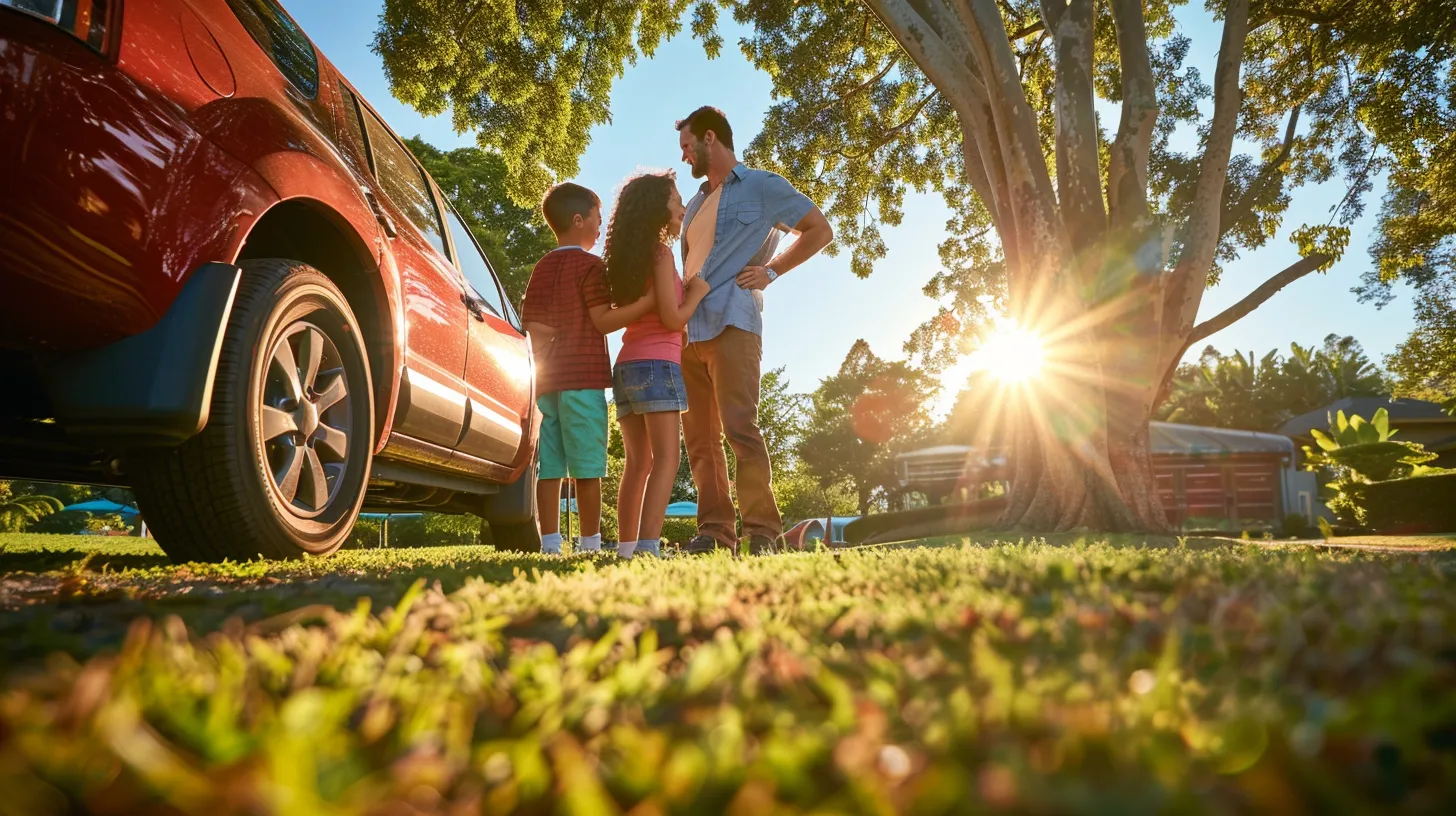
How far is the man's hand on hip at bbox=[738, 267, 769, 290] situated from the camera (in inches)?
189

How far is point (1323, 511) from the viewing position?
39625 millimetres

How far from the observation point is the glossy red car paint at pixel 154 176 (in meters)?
2.20

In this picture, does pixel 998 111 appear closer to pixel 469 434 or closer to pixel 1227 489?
pixel 469 434

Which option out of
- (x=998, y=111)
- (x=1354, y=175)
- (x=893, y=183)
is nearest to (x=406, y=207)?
(x=998, y=111)

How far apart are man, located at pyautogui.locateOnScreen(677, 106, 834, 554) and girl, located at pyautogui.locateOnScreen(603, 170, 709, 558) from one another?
194mm

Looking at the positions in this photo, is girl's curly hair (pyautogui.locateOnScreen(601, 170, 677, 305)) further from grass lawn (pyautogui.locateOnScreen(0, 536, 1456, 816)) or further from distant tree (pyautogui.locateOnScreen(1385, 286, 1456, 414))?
distant tree (pyautogui.locateOnScreen(1385, 286, 1456, 414))

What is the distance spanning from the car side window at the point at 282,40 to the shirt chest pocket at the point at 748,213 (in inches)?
89.7

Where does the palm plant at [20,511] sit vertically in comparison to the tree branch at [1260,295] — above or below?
below

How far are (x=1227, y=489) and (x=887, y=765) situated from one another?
32.7 metres

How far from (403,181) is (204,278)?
2.13 m

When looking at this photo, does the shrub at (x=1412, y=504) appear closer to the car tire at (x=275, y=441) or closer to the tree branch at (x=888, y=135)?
the tree branch at (x=888, y=135)

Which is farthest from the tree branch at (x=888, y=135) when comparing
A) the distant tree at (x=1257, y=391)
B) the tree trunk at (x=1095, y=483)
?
the distant tree at (x=1257, y=391)

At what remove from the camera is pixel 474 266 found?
18.4ft

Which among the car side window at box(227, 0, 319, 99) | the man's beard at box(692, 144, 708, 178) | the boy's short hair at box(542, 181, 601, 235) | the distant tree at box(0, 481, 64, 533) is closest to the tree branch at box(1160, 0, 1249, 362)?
the man's beard at box(692, 144, 708, 178)
